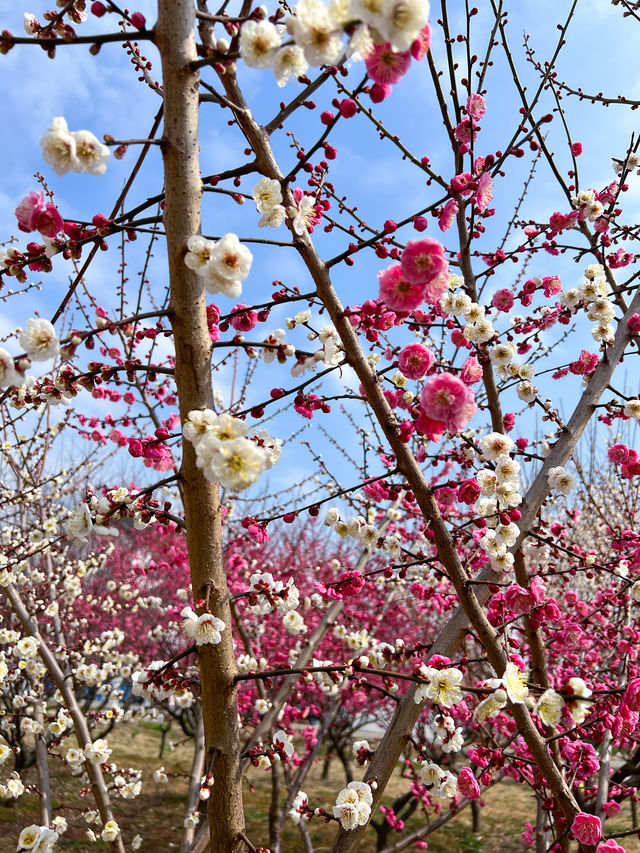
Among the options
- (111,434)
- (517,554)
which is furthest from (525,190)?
(111,434)

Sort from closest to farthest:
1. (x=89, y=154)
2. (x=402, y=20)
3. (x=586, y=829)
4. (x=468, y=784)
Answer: (x=402, y=20) → (x=89, y=154) → (x=586, y=829) → (x=468, y=784)

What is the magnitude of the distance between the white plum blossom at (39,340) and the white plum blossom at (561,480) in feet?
7.47

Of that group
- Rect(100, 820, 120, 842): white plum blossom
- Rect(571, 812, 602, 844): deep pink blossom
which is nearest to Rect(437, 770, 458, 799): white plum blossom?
Rect(571, 812, 602, 844): deep pink blossom

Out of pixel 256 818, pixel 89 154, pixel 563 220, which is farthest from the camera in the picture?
pixel 256 818

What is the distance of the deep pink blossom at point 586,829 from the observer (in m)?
2.07

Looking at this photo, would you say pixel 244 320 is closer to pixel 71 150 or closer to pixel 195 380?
pixel 195 380

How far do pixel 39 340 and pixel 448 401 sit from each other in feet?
3.82

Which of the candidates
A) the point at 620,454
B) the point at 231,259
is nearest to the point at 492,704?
the point at 231,259

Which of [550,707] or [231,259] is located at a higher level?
[231,259]

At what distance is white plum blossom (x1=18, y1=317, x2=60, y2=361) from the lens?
167cm

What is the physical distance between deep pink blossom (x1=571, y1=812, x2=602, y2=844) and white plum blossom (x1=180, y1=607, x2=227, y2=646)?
1.45m

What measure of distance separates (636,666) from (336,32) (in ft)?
13.4

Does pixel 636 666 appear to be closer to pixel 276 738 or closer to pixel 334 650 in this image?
pixel 276 738

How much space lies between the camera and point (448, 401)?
1682mm
